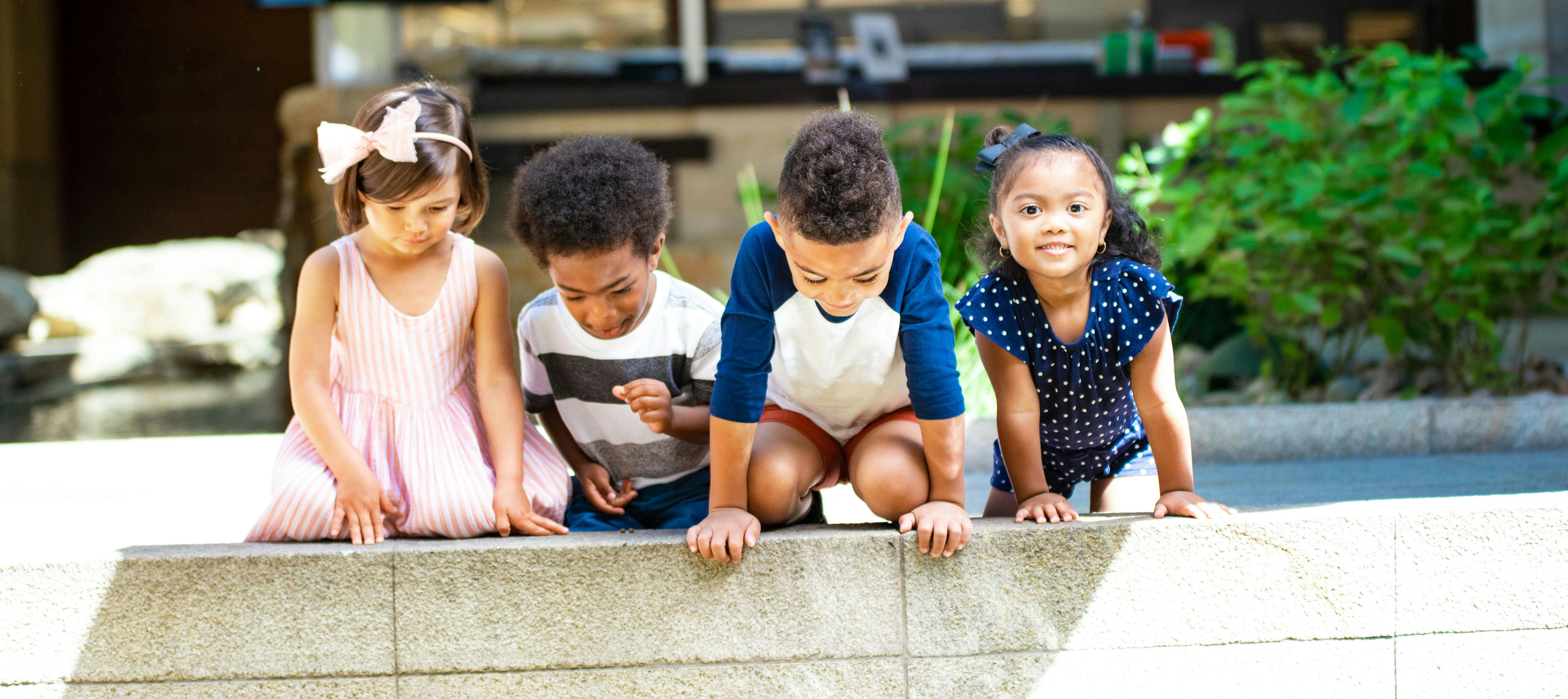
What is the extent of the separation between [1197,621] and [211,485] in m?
2.50

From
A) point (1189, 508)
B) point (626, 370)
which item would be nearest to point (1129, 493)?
point (1189, 508)

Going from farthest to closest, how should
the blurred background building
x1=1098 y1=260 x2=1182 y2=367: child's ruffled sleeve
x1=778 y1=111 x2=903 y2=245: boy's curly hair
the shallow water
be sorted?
the blurred background building → the shallow water → x1=1098 y1=260 x2=1182 y2=367: child's ruffled sleeve → x1=778 y1=111 x2=903 y2=245: boy's curly hair

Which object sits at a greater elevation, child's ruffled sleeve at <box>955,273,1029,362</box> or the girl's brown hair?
the girl's brown hair

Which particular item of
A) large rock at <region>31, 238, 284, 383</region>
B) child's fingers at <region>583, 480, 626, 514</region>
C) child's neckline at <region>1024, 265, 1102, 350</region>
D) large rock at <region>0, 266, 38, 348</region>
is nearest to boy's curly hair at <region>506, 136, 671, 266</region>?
child's fingers at <region>583, 480, 626, 514</region>

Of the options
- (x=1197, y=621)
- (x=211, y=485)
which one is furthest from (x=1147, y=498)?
(x=211, y=485)

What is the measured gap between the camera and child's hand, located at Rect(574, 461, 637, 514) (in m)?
1.99

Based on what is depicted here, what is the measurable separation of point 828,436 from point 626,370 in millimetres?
380

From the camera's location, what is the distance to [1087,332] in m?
1.84

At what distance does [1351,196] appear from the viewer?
3.19 metres

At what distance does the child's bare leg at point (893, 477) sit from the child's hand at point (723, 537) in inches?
7.9

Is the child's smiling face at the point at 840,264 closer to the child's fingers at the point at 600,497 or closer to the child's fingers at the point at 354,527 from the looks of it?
the child's fingers at the point at 600,497

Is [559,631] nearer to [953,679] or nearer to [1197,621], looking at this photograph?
[953,679]

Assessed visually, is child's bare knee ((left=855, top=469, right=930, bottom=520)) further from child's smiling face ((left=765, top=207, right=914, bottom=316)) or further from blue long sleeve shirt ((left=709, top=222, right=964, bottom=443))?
child's smiling face ((left=765, top=207, right=914, bottom=316))

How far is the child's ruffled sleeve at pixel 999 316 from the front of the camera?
72.4 inches
